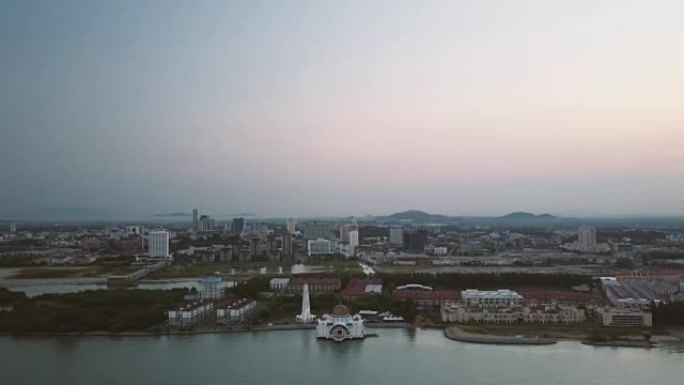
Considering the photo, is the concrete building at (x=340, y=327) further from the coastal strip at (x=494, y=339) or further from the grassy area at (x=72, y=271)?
the grassy area at (x=72, y=271)

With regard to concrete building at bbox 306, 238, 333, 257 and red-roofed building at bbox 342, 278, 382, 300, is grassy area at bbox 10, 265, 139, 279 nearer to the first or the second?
red-roofed building at bbox 342, 278, 382, 300

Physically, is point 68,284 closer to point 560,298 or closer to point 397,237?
point 560,298

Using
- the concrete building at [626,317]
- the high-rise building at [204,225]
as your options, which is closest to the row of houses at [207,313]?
the concrete building at [626,317]

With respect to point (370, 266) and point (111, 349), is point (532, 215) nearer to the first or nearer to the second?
point (370, 266)

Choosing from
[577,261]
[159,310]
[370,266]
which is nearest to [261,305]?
[159,310]

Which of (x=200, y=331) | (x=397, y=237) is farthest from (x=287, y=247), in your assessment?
(x=200, y=331)
